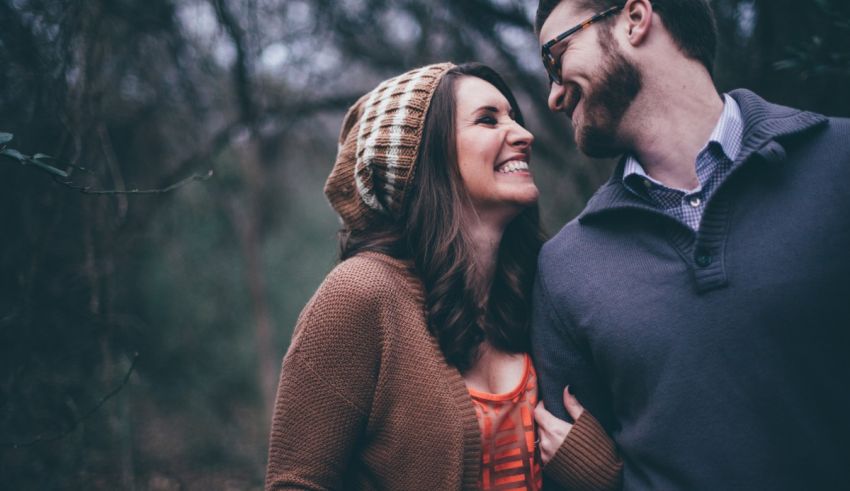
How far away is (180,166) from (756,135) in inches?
191

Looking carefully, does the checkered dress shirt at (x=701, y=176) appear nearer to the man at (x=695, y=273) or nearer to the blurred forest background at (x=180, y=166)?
the man at (x=695, y=273)

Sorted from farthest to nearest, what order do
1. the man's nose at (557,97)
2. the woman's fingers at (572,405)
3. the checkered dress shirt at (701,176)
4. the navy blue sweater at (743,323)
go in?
the man's nose at (557,97), the woman's fingers at (572,405), the checkered dress shirt at (701,176), the navy blue sweater at (743,323)

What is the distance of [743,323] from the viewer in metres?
1.40

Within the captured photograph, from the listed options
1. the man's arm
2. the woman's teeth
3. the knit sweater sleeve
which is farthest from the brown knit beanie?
the man's arm

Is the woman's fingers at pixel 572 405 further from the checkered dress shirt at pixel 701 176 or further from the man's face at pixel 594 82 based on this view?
the man's face at pixel 594 82

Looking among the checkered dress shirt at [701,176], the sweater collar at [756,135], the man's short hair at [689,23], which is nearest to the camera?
the sweater collar at [756,135]

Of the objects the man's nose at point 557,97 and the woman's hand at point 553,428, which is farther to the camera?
the man's nose at point 557,97

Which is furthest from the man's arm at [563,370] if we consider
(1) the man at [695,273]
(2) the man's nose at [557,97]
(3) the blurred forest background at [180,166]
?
(3) the blurred forest background at [180,166]

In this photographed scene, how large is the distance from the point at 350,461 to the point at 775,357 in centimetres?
121

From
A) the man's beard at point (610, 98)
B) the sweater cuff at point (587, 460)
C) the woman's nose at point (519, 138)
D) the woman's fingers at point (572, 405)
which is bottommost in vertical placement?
the sweater cuff at point (587, 460)

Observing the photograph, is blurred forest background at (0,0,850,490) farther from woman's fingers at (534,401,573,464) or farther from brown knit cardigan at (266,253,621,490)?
woman's fingers at (534,401,573,464)

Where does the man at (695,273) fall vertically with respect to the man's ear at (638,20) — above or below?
below

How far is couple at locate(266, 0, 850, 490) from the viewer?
1.39 meters

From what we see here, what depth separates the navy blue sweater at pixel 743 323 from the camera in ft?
4.47
